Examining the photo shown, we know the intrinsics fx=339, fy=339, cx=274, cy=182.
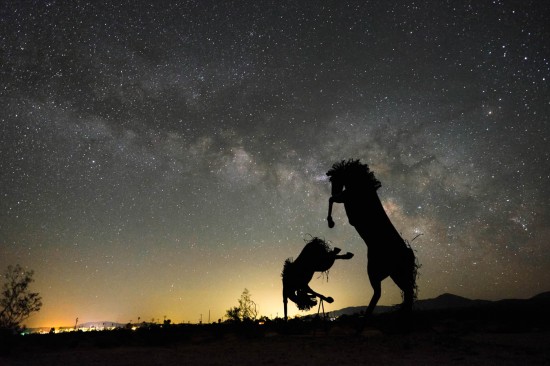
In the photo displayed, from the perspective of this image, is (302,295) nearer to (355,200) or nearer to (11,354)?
(355,200)

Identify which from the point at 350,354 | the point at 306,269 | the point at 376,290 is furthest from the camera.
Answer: the point at 306,269

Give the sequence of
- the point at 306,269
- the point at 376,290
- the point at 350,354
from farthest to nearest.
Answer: the point at 306,269 → the point at 376,290 → the point at 350,354

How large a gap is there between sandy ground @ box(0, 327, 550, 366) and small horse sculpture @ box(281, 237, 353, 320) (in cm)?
683

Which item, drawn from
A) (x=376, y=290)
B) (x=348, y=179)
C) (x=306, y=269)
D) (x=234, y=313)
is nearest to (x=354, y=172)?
(x=348, y=179)

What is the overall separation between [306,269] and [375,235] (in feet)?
23.3

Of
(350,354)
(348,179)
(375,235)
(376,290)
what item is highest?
(348,179)

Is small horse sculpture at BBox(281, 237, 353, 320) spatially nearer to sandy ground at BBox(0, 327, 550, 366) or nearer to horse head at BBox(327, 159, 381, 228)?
horse head at BBox(327, 159, 381, 228)

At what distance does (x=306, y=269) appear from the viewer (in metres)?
15.6

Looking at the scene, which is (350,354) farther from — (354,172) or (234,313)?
(234,313)

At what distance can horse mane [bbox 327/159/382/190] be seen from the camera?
954cm

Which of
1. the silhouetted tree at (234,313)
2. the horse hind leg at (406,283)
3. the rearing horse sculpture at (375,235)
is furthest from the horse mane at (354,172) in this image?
the silhouetted tree at (234,313)

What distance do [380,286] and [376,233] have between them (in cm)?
142

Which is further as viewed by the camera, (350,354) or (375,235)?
(375,235)

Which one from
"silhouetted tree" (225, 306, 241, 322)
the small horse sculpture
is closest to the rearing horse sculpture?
the small horse sculpture
